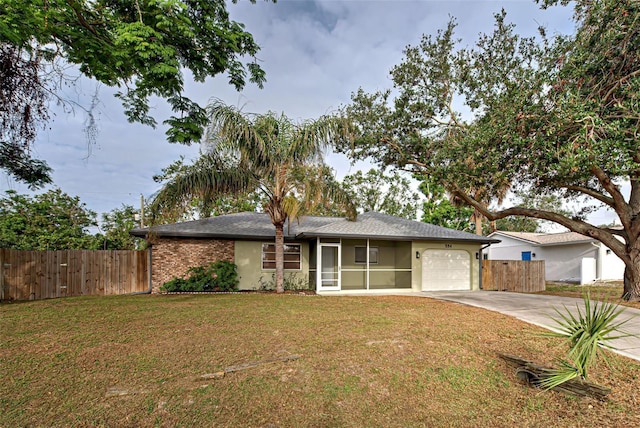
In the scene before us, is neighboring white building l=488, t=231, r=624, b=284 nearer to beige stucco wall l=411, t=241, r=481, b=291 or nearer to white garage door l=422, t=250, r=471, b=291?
beige stucco wall l=411, t=241, r=481, b=291

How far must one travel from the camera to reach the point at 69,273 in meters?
11.8

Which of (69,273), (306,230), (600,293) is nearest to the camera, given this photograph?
(600,293)

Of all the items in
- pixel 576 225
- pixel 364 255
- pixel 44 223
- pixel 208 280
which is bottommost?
pixel 208 280

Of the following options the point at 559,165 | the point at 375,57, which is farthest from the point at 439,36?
the point at 559,165

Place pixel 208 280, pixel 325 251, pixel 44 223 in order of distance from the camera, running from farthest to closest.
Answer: pixel 44 223
pixel 325 251
pixel 208 280

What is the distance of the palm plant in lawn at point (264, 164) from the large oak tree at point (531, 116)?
3.57 m

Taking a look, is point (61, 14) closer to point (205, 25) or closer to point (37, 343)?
point (205, 25)

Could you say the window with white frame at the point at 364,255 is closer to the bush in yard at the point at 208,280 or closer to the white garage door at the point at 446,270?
the white garage door at the point at 446,270

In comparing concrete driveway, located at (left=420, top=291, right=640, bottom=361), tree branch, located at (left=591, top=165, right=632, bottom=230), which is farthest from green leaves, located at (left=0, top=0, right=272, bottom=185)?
tree branch, located at (left=591, top=165, right=632, bottom=230)

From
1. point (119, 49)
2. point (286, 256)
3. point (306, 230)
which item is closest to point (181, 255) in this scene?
point (286, 256)

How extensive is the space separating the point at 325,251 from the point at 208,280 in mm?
5031

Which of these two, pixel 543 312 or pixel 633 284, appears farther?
pixel 633 284

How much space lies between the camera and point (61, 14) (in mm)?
5539

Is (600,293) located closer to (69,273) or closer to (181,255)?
(181,255)
